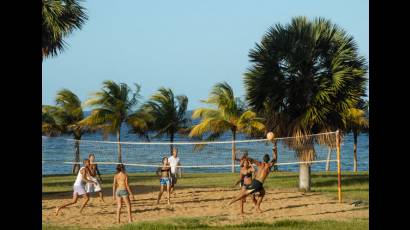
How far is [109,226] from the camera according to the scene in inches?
Result: 718

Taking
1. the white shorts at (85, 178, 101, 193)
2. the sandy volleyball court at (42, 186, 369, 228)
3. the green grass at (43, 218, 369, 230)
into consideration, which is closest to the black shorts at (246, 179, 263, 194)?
the sandy volleyball court at (42, 186, 369, 228)

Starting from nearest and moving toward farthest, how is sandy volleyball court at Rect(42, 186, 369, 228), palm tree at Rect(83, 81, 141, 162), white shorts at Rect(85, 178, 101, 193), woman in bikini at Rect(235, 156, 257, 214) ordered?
1. sandy volleyball court at Rect(42, 186, 369, 228)
2. woman in bikini at Rect(235, 156, 257, 214)
3. white shorts at Rect(85, 178, 101, 193)
4. palm tree at Rect(83, 81, 141, 162)

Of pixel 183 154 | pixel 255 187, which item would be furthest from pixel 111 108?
pixel 255 187

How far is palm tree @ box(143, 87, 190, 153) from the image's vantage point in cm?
4447

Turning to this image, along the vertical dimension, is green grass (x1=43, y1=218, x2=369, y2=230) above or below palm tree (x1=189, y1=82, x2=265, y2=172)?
below

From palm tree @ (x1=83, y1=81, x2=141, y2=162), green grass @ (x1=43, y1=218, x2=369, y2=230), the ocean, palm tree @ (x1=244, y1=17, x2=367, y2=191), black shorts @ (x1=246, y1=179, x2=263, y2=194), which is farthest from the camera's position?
palm tree @ (x1=83, y1=81, x2=141, y2=162)

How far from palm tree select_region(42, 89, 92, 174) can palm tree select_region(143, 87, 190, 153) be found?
377 cm

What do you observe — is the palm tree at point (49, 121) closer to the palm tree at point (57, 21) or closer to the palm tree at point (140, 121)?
the palm tree at point (140, 121)

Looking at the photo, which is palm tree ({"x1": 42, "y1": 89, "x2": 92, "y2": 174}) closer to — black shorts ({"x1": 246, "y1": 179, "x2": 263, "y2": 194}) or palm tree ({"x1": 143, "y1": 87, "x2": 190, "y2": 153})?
palm tree ({"x1": 143, "y1": 87, "x2": 190, "y2": 153})

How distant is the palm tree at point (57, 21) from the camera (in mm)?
26000

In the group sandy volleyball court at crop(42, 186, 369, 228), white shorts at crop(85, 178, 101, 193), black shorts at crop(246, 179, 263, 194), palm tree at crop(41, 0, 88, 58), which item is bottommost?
A: sandy volleyball court at crop(42, 186, 369, 228)

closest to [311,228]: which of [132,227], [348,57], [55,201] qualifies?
[132,227]
